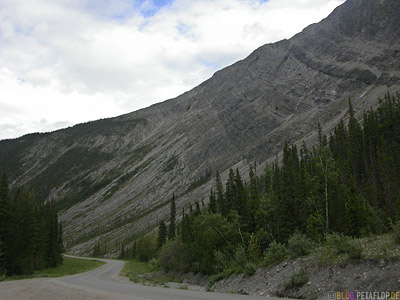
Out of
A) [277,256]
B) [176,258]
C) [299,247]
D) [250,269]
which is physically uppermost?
[299,247]

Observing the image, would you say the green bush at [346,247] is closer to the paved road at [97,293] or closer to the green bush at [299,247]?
the green bush at [299,247]

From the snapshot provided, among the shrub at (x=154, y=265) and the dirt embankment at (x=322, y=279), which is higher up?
the dirt embankment at (x=322, y=279)

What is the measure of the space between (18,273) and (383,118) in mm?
96907

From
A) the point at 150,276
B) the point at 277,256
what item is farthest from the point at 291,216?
the point at 150,276

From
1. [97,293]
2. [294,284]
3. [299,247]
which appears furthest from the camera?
[299,247]

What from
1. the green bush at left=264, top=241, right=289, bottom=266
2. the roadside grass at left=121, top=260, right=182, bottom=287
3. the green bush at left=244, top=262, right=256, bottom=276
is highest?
the green bush at left=264, top=241, right=289, bottom=266

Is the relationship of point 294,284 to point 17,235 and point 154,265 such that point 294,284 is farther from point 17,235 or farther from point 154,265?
point 154,265

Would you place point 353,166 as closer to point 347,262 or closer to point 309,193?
point 309,193

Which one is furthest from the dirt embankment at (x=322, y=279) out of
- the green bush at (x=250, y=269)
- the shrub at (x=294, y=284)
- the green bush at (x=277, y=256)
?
the green bush at (x=250, y=269)

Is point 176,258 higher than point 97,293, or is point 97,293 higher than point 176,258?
point 97,293

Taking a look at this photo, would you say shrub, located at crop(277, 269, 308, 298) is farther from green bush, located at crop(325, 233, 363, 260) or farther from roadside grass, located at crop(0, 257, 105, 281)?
roadside grass, located at crop(0, 257, 105, 281)

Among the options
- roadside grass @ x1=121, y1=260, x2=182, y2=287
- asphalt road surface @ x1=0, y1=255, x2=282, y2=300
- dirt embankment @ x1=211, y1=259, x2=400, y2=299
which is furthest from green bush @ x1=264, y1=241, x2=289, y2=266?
roadside grass @ x1=121, y1=260, x2=182, y2=287

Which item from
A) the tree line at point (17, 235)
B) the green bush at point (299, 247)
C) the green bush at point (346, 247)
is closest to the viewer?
the green bush at point (346, 247)

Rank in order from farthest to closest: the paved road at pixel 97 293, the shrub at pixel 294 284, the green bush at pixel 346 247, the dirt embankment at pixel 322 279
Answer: the shrub at pixel 294 284 → the green bush at pixel 346 247 → the paved road at pixel 97 293 → the dirt embankment at pixel 322 279
